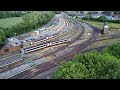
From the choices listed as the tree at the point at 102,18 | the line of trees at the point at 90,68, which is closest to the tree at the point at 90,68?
the line of trees at the point at 90,68

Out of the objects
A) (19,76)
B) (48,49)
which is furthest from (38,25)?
(19,76)

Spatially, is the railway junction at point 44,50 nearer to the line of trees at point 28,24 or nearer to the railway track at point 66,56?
the railway track at point 66,56

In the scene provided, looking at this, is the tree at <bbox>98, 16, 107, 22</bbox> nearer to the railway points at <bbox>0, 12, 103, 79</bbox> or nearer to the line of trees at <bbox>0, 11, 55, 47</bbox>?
the railway points at <bbox>0, 12, 103, 79</bbox>

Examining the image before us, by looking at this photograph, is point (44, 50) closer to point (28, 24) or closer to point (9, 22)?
point (9, 22)

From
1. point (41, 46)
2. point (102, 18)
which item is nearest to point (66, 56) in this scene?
point (41, 46)

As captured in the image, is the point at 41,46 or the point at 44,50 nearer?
the point at 44,50

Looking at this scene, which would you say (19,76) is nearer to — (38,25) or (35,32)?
(35,32)
